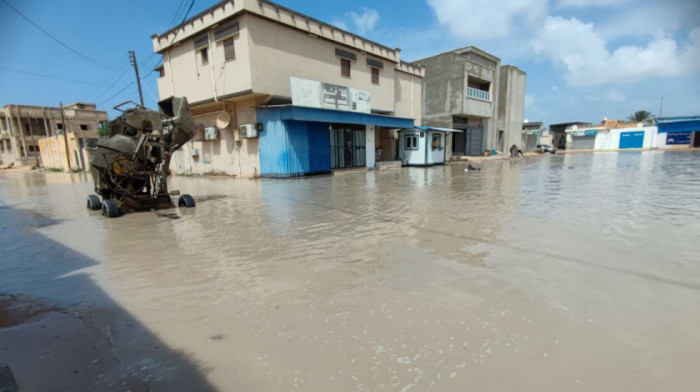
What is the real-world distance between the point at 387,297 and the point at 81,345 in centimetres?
254

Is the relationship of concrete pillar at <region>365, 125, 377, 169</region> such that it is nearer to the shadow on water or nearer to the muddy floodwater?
the muddy floodwater

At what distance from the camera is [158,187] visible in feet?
26.7

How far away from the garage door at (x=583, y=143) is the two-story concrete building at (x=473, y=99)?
21.5m

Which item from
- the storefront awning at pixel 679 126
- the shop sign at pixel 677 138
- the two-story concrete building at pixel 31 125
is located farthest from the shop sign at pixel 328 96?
the shop sign at pixel 677 138

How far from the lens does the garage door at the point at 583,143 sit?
1926 inches

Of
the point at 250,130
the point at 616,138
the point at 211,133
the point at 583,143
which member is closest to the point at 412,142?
the point at 250,130

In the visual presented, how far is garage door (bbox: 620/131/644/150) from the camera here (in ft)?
149

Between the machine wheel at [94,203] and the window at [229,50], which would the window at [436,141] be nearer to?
the window at [229,50]

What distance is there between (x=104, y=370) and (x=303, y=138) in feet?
47.9

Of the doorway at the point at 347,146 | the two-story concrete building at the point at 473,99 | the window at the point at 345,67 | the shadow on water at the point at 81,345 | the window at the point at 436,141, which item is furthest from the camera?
the two-story concrete building at the point at 473,99

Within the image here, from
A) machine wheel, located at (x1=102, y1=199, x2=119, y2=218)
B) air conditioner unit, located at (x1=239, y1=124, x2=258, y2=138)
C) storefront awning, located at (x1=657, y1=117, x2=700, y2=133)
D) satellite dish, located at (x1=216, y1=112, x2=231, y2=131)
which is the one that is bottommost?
machine wheel, located at (x1=102, y1=199, x2=119, y2=218)

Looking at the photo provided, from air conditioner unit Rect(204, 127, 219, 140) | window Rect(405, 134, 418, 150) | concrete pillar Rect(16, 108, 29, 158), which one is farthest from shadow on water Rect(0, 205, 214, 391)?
concrete pillar Rect(16, 108, 29, 158)

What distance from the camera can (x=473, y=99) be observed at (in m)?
29.6

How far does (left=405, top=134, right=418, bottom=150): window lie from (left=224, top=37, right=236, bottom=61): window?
1229cm
